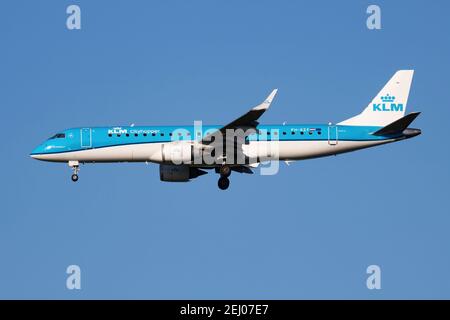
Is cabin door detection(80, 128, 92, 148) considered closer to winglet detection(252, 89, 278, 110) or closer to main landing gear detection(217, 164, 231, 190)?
main landing gear detection(217, 164, 231, 190)

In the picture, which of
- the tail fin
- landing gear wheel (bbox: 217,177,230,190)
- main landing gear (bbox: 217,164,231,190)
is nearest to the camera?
main landing gear (bbox: 217,164,231,190)

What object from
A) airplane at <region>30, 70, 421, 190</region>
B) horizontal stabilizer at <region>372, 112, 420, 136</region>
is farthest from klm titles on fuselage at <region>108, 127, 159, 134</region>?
horizontal stabilizer at <region>372, 112, 420, 136</region>

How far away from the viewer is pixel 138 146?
51.4 metres

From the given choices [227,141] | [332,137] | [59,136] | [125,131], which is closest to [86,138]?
[59,136]

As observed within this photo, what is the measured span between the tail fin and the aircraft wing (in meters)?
6.67

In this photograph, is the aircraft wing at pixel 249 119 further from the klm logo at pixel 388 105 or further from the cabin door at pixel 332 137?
the klm logo at pixel 388 105

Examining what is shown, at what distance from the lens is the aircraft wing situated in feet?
154

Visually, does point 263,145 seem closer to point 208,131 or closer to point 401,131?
point 208,131

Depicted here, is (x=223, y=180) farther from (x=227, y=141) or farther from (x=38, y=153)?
(x=38, y=153)

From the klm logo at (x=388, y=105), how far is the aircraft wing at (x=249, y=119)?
819 cm

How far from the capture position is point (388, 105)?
53188 millimetres

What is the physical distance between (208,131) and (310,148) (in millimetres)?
5599
